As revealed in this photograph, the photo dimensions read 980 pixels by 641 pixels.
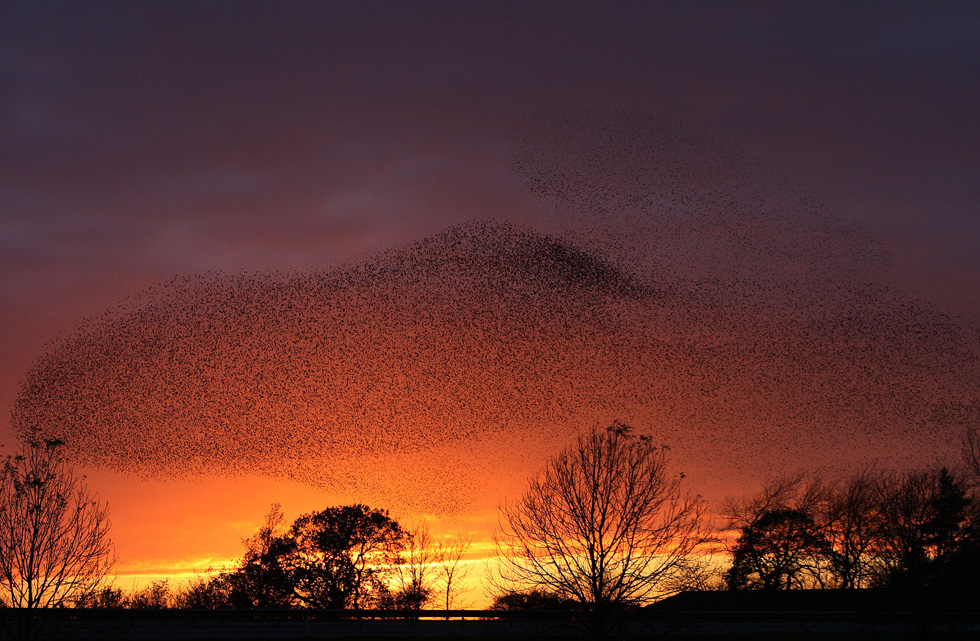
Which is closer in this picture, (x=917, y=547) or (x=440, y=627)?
(x=917, y=547)

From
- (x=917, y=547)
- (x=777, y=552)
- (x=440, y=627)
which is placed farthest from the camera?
(x=777, y=552)

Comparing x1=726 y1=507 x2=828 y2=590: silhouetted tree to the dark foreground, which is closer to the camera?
the dark foreground

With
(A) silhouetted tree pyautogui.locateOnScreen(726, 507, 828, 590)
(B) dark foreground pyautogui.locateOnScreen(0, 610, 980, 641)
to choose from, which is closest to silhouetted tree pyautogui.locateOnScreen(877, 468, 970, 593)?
(B) dark foreground pyautogui.locateOnScreen(0, 610, 980, 641)

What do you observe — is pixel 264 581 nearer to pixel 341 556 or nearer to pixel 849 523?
pixel 341 556

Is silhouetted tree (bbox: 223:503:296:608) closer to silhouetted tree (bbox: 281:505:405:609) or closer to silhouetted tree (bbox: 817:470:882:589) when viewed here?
silhouetted tree (bbox: 281:505:405:609)

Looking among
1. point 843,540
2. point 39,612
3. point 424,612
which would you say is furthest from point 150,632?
point 843,540

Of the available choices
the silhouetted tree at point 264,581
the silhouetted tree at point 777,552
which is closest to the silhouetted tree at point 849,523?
the silhouetted tree at point 777,552

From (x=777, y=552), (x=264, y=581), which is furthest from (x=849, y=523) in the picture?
(x=264, y=581)

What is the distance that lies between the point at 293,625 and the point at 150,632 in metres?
8.29

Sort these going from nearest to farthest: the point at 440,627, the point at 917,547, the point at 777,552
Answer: the point at 917,547 < the point at 440,627 < the point at 777,552

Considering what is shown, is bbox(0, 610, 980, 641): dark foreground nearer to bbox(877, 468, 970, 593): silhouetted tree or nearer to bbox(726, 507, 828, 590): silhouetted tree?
bbox(877, 468, 970, 593): silhouetted tree

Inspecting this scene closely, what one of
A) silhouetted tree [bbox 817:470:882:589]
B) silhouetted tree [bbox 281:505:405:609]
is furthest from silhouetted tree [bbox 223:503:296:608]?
silhouetted tree [bbox 817:470:882:589]

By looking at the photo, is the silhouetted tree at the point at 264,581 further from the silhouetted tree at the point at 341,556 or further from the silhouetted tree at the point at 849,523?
the silhouetted tree at the point at 849,523

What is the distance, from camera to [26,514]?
29406 mm
